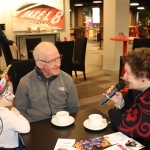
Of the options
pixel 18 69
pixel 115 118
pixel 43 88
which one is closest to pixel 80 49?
pixel 18 69

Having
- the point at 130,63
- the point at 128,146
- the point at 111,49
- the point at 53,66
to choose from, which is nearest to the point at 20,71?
the point at 53,66

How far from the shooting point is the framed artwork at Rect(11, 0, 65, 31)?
6.16 metres

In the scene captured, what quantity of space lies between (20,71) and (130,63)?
1107 millimetres

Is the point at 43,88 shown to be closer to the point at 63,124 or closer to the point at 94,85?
the point at 63,124

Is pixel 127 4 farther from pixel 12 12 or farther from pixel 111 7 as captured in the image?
pixel 12 12

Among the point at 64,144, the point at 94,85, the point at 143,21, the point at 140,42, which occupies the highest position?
the point at 143,21

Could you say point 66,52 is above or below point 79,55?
above

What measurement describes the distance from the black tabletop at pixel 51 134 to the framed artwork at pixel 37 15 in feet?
17.3

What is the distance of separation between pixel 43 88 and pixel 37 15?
5059 millimetres

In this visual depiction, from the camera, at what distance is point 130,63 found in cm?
127

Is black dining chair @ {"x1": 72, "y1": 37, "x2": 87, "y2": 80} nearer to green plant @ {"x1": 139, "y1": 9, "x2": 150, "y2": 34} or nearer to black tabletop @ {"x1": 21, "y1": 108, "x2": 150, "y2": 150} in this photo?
black tabletop @ {"x1": 21, "y1": 108, "x2": 150, "y2": 150}

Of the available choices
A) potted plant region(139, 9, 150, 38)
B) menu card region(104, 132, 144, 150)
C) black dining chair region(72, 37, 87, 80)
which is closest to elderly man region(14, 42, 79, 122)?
menu card region(104, 132, 144, 150)

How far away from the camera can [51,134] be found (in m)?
1.28

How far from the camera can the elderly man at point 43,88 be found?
1.79 meters
